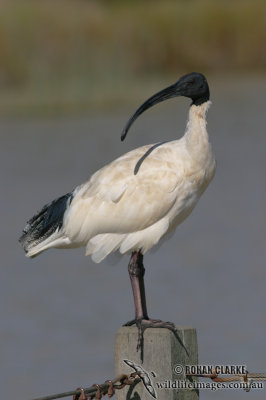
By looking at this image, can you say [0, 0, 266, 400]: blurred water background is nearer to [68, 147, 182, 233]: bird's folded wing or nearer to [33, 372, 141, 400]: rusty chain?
[68, 147, 182, 233]: bird's folded wing

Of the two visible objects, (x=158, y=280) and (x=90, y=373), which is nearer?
(x=90, y=373)

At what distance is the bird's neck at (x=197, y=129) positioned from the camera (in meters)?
5.21

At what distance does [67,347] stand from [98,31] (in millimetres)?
14076

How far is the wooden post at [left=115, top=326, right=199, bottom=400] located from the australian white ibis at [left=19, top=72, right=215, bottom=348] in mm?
984

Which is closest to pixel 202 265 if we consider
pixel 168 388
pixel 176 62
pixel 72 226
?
pixel 72 226

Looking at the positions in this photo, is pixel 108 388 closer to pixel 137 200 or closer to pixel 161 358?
pixel 161 358

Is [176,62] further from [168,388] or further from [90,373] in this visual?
[168,388]

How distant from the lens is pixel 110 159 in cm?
1641

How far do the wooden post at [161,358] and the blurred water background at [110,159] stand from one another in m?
1.24

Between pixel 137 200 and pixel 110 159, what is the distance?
1123 cm

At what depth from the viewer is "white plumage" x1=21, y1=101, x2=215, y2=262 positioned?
5.13 meters

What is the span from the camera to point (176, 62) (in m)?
24.6

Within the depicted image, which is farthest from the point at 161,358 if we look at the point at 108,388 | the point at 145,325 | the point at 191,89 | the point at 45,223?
the point at 191,89

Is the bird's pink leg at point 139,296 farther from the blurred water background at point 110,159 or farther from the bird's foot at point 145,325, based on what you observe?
the blurred water background at point 110,159
